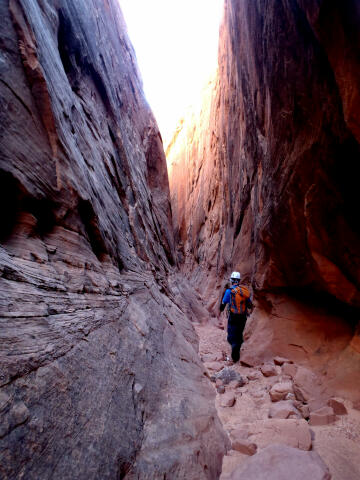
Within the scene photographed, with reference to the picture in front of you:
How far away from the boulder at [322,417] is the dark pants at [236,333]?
109 inches

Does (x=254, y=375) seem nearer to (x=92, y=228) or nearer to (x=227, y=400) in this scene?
(x=227, y=400)

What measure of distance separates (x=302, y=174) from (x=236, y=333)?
348 cm

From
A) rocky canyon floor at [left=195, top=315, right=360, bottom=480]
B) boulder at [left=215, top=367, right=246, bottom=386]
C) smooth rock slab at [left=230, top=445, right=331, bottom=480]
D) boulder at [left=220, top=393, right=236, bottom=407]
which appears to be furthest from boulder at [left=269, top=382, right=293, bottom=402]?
smooth rock slab at [left=230, top=445, right=331, bottom=480]

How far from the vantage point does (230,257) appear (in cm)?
1132

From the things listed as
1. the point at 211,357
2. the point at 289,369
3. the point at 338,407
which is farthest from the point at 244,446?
the point at 211,357

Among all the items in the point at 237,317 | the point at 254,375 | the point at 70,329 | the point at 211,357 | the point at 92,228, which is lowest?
the point at 211,357

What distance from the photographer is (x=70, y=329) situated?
2.10m

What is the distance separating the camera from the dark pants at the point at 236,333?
5953 mm

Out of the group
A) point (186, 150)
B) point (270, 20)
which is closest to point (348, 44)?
point (270, 20)

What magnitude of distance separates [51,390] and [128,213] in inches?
189

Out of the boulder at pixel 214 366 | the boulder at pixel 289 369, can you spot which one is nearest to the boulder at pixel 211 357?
the boulder at pixel 214 366

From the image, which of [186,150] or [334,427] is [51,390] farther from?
[186,150]

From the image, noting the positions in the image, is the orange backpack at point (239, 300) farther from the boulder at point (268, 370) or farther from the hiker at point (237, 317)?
the boulder at point (268, 370)

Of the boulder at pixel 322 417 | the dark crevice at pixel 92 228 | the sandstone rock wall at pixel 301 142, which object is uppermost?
the sandstone rock wall at pixel 301 142
